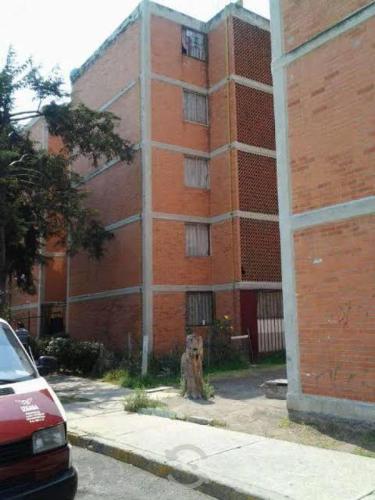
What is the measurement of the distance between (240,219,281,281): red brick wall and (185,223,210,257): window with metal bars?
164 centimetres

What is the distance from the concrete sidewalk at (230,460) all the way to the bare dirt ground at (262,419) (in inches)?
24.1

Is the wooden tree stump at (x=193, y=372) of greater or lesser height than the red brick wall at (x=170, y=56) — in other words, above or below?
below

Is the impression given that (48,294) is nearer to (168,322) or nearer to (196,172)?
(168,322)

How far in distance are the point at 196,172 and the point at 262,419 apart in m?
13.1

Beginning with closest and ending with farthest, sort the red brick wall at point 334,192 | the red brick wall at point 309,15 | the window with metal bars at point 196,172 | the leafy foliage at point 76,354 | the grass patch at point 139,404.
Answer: the red brick wall at point 334,192, the red brick wall at point 309,15, the grass patch at point 139,404, the leafy foliage at point 76,354, the window with metal bars at point 196,172

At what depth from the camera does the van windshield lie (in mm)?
4848

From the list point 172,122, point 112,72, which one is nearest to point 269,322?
point 172,122

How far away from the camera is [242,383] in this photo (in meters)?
13.7

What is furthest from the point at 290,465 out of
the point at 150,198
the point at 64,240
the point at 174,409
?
the point at 64,240

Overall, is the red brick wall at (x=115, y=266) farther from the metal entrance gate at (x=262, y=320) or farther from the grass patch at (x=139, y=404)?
the grass patch at (x=139, y=404)

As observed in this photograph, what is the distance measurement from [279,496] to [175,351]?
1332cm

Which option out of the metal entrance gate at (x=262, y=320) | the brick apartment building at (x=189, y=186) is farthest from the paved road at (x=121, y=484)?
the metal entrance gate at (x=262, y=320)

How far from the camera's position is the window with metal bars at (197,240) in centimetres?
1978

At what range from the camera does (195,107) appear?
20.9m
